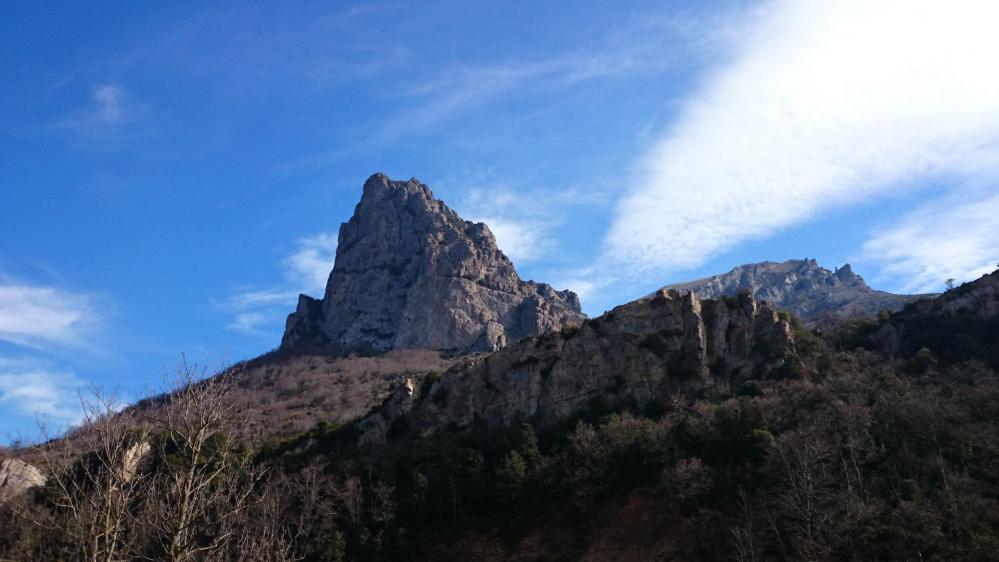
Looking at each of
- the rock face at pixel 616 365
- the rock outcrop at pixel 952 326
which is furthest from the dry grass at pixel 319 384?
the rock outcrop at pixel 952 326

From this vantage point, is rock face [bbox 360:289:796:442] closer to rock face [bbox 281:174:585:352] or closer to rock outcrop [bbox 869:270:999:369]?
rock outcrop [bbox 869:270:999:369]

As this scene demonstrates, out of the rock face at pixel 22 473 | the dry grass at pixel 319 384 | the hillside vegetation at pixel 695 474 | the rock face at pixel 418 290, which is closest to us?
the hillside vegetation at pixel 695 474

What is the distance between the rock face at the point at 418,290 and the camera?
14775 centimetres

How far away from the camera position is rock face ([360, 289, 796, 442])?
64.4m

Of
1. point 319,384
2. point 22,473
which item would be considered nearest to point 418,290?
point 319,384

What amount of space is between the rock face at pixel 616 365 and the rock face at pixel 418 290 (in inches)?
2808

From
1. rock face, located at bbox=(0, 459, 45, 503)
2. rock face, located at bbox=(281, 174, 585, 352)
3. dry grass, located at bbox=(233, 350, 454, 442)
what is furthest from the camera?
rock face, located at bbox=(281, 174, 585, 352)

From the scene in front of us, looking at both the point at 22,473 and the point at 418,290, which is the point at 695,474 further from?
the point at 418,290

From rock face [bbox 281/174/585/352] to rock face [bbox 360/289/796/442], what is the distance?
71.3 meters

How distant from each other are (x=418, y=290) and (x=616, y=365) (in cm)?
9237

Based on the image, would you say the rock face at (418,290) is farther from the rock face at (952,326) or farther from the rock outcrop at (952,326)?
the rock outcrop at (952,326)

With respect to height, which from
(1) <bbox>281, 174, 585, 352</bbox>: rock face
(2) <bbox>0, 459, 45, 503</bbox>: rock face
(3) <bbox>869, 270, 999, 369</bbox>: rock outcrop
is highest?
(1) <bbox>281, 174, 585, 352</bbox>: rock face

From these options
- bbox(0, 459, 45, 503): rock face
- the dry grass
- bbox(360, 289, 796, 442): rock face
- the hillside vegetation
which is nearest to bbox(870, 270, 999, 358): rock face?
the hillside vegetation

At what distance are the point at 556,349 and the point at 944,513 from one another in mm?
35773
